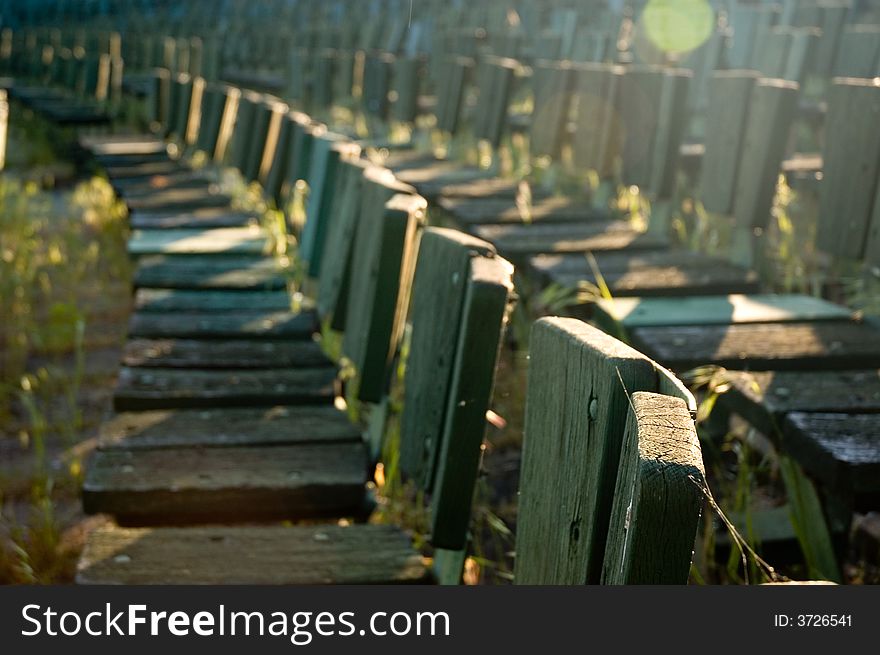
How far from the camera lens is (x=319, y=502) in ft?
6.14

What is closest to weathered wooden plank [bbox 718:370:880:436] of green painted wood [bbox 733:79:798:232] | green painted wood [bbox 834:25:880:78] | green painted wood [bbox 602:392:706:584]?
green painted wood [bbox 733:79:798:232]

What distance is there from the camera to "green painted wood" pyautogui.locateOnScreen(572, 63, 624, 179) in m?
3.60

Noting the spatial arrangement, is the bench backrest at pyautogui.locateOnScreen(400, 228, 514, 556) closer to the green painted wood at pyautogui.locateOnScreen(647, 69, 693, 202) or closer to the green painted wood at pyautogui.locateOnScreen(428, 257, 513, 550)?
the green painted wood at pyautogui.locateOnScreen(428, 257, 513, 550)

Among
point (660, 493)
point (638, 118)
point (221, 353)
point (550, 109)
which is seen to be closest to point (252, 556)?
point (221, 353)

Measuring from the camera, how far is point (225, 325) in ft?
8.73

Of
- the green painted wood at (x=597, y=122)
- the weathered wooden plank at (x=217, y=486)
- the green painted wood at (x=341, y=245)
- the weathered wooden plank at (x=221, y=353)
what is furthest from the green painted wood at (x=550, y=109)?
the weathered wooden plank at (x=217, y=486)

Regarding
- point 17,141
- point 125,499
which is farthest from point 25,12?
point 125,499

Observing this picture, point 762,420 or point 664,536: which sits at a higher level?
point 664,536

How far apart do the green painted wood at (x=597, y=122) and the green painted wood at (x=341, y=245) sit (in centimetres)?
122

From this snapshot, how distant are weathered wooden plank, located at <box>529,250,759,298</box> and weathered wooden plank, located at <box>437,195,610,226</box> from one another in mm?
491

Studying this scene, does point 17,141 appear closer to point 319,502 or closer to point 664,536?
point 319,502

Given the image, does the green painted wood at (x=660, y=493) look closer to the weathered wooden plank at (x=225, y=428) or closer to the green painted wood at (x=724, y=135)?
the weathered wooden plank at (x=225, y=428)

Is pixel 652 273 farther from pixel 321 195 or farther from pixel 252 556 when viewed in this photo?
pixel 252 556

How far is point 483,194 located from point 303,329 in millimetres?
1327
